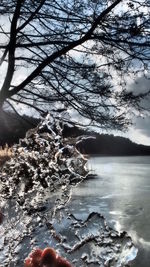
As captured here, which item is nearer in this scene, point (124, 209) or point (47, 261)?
point (47, 261)

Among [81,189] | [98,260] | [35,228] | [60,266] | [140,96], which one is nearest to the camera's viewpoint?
[60,266]

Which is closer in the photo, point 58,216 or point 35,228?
point 35,228

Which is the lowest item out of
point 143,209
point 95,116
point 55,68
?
point 143,209

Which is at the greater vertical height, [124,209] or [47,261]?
[47,261]

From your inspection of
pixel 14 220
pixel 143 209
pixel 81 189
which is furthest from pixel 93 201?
pixel 14 220

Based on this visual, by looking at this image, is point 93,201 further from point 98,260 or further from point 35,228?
point 98,260

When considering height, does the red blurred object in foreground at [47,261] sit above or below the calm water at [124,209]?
above

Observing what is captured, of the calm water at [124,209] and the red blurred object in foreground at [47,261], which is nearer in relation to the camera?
the red blurred object in foreground at [47,261]

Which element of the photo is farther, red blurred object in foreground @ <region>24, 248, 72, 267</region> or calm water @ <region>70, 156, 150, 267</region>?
calm water @ <region>70, 156, 150, 267</region>

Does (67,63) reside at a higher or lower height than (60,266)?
higher

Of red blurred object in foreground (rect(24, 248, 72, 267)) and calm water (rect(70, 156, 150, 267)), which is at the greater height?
red blurred object in foreground (rect(24, 248, 72, 267))

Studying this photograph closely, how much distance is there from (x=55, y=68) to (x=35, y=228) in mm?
5841

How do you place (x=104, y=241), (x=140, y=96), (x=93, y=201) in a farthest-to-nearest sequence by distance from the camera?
1. (x=93, y=201)
2. (x=140, y=96)
3. (x=104, y=241)

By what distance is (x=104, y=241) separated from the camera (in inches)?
162
